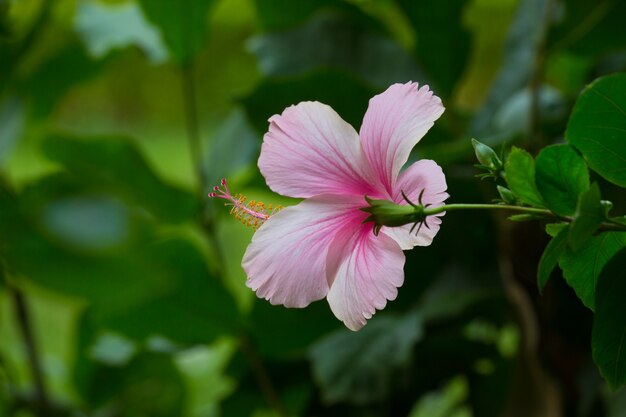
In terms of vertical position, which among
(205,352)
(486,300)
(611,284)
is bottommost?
(205,352)

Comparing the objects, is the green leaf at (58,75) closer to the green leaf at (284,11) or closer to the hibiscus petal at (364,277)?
the green leaf at (284,11)

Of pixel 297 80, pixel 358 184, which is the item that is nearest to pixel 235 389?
pixel 297 80

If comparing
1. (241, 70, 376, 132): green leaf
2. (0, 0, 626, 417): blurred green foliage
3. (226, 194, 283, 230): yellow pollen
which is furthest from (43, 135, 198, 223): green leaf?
(226, 194, 283, 230): yellow pollen

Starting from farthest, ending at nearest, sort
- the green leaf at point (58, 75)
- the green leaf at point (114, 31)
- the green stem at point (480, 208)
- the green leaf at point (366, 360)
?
the green leaf at point (58, 75) < the green leaf at point (114, 31) < the green leaf at point (366, 360) < the green stem at point (480, 208)

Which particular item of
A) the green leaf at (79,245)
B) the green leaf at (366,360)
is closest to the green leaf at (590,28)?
the green leaf at (366,360)

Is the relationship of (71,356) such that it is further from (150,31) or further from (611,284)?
(611,284)

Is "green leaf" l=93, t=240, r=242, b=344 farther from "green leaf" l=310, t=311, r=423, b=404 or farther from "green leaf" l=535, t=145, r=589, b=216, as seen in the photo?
"green leaf" l=535, t=145, r=589, b=216
